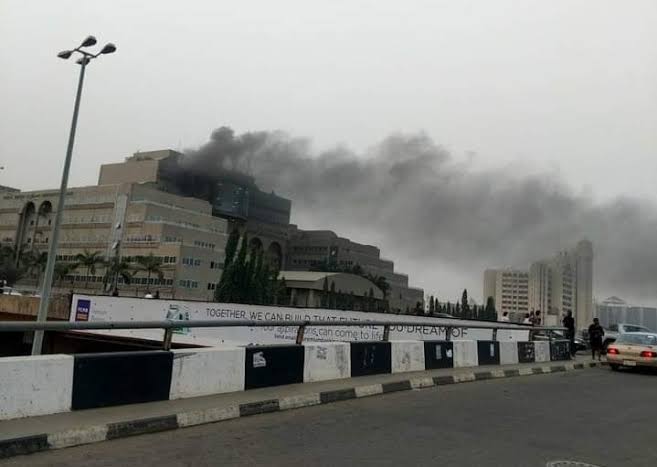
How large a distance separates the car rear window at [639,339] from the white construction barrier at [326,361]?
10.5 m

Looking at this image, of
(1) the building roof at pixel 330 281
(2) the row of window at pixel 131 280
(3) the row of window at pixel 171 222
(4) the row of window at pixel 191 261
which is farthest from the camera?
(1) the building roof at pixel 330 281

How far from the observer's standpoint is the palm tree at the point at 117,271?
3617 inches

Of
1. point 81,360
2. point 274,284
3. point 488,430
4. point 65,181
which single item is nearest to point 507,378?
point 488,430

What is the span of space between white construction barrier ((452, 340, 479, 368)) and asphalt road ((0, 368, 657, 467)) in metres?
3.07

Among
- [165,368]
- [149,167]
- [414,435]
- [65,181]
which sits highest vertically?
[149,167]

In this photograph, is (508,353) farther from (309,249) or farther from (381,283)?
(309,249)

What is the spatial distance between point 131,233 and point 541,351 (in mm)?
98470

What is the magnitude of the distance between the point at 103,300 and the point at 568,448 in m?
24.0

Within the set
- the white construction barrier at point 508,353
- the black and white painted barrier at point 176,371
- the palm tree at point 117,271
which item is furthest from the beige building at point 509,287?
the black and white painted barrier at point 176,371

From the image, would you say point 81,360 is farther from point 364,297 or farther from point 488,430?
point 364,297

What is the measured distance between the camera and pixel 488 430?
6.76 metres

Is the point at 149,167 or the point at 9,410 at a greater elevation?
the point at 149,167

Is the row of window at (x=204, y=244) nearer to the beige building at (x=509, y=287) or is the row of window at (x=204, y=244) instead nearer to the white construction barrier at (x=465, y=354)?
the beige building at (x=509, y=287)

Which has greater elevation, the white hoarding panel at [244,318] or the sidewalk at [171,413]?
the white hoarding panel at [244,318]
